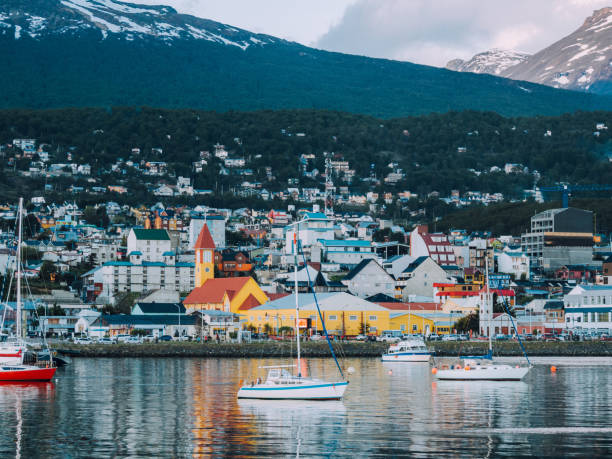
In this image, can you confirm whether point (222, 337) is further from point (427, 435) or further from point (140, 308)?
point (427, 435)

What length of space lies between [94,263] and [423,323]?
62318 millimetres

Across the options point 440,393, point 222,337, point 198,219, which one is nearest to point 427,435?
point 440,393

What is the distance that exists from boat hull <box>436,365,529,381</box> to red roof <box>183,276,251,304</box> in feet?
166

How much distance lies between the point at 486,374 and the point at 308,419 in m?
23.9

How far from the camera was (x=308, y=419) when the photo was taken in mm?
36812

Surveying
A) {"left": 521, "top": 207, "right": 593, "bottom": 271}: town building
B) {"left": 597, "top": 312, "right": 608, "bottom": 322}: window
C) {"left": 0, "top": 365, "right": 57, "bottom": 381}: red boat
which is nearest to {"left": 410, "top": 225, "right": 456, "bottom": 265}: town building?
{"left": 521, "top": 207, "right": 593, "bottom": 271}: town building

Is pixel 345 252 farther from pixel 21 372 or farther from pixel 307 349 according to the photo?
pixel 21 372

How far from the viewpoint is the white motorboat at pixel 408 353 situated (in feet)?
258

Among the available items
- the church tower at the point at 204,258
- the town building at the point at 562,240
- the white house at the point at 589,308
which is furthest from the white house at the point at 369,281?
the town building at the point at 562,240

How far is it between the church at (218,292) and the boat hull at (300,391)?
2479 inches

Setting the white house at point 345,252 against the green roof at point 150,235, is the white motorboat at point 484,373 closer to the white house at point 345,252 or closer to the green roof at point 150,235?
the white house at point 345,252

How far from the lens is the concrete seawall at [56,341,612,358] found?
85.2 metres

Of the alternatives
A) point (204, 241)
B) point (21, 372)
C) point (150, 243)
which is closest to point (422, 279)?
point (204, 241)

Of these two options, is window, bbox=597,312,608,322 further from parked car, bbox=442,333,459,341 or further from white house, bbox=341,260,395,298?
white house, bbox=341,260,395,298
